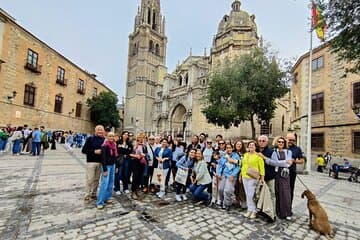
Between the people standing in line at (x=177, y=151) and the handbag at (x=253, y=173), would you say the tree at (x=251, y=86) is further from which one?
the handbag at (x=253, y=173)

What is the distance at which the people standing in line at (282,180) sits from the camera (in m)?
4.08

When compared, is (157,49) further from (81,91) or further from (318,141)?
(318,141)

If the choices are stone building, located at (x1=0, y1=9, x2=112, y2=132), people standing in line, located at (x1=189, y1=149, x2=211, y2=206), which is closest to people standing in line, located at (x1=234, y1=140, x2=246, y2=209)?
people standing in line, located at (x1=189, y1=149, x2=211, y2=206)

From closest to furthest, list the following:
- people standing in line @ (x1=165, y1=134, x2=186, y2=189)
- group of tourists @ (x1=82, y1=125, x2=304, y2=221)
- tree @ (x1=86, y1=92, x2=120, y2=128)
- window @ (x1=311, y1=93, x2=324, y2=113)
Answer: group of tourists @ (x1=82, y1=125, x2=304, y2=221) < people standing in line @ (x1=165, y1=134, x2=186, y2=189) < window @ (x1=311, y1=93, x2=324, y2=113) < tree @ (x1=86, y1=92, x2=120, y2=128)

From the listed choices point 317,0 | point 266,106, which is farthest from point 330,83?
point 317,0

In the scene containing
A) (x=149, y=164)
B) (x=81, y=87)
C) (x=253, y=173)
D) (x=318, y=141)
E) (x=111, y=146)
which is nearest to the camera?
(x=253, y=173)

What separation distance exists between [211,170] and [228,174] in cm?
75

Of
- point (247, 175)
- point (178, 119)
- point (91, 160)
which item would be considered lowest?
point (247, 175)

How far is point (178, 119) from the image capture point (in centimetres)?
4016

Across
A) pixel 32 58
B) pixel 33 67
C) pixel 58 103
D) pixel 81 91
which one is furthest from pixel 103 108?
pixel 32 58

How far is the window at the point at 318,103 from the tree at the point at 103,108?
25.2 m

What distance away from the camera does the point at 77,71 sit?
25422mm

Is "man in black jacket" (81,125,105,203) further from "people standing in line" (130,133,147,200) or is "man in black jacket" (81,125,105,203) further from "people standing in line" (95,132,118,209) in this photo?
"people standing in line" (130,133,147,200)

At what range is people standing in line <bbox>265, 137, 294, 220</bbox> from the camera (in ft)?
13.4
